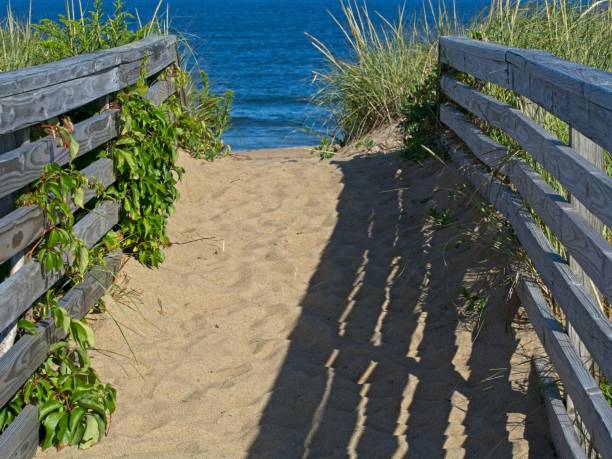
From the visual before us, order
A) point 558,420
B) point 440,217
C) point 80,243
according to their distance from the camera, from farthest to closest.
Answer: point 440,217 → point 80,243 → point 558,420

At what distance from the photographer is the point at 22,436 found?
3.45m

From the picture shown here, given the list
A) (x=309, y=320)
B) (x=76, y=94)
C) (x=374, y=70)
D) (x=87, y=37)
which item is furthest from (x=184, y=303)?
(x=374, y=70)

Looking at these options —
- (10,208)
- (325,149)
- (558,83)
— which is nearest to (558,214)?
(558,83)

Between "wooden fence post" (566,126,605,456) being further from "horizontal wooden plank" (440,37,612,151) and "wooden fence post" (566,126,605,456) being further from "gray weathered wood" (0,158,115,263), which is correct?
"gray weathered wood" (0,158,115,263)

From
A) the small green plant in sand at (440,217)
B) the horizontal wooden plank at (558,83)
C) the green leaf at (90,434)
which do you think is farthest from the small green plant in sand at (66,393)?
the small green plant in sand at (440,217)

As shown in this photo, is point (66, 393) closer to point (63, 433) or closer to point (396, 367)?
point (63, 433)

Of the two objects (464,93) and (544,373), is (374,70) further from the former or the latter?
(544,373)

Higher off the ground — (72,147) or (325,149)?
(72,147)

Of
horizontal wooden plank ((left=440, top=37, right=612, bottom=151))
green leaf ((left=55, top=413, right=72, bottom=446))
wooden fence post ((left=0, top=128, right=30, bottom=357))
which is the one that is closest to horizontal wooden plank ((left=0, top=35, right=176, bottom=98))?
wooden fence post ((left=0, top=128, right=30, bottom=357))

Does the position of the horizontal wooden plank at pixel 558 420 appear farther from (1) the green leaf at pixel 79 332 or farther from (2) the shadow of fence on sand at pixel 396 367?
(1) the green leaf at pixel 79 332

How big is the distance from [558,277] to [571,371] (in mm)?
466

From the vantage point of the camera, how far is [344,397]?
13.9ft

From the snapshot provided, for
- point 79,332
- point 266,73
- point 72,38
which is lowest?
point 266,73

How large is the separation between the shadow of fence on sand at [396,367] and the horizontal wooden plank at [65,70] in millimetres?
1795
